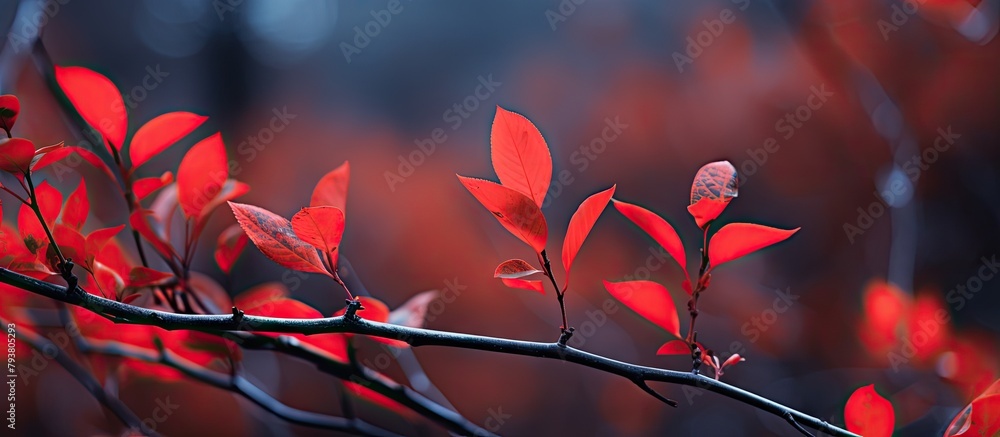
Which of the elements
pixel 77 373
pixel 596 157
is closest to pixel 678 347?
pixel 77 373

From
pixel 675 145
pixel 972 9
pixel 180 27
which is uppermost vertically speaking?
pixel 180 27

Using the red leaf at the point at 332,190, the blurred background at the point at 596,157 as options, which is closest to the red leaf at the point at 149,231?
the red leaf at the point at 332,190

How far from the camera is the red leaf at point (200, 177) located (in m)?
0.29

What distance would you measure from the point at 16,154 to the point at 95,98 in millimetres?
72

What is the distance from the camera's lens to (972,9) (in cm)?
81

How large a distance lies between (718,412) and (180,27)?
1.27 meters

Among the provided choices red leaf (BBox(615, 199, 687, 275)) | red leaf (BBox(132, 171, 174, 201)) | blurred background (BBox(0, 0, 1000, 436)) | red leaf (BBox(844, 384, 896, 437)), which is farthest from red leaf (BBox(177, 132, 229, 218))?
blurred background (BBox(0, 0, 1000, 436))

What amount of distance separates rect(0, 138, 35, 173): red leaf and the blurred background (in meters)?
0.71

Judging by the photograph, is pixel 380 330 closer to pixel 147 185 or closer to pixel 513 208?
pixel 513 208

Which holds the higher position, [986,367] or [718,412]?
[986,367]

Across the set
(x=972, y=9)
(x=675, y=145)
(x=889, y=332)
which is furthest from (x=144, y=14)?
(x=972, y=9)

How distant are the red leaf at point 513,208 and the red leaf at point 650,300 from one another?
5 cm

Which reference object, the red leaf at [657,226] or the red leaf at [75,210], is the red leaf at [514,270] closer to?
the red leaf at [657,226]

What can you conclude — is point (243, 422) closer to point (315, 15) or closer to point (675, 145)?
point (315, 15)
